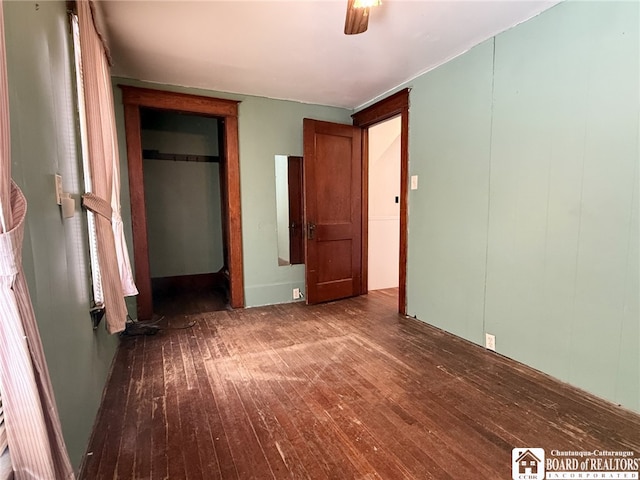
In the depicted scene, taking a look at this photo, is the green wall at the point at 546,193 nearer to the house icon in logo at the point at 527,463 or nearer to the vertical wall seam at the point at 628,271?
the vertical wall seam at the point at 628,271

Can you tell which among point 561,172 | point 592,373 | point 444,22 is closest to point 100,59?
point 444,22

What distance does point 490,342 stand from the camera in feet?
8.63

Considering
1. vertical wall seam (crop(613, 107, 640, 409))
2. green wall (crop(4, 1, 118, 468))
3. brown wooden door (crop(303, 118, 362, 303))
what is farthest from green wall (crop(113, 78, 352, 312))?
vertical wall seam (crop(613, 107, 640, 409))

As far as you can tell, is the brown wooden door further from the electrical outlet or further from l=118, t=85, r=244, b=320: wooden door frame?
the electrical outlet

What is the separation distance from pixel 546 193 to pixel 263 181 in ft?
9.16

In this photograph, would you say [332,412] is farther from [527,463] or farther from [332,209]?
[332,209]

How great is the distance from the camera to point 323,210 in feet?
13.0

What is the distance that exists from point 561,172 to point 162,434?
2838mm

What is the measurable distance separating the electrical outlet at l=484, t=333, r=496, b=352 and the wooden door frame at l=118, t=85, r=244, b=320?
2.58m

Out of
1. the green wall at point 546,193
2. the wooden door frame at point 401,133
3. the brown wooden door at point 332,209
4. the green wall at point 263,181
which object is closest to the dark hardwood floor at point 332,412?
the green wall at point 546,193

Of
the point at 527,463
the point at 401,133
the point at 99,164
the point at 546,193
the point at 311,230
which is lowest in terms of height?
the point at 527,463

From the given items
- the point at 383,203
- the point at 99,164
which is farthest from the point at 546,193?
the point at 99,164

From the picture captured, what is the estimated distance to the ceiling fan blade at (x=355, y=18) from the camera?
5.51ft

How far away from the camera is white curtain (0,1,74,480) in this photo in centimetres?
81
